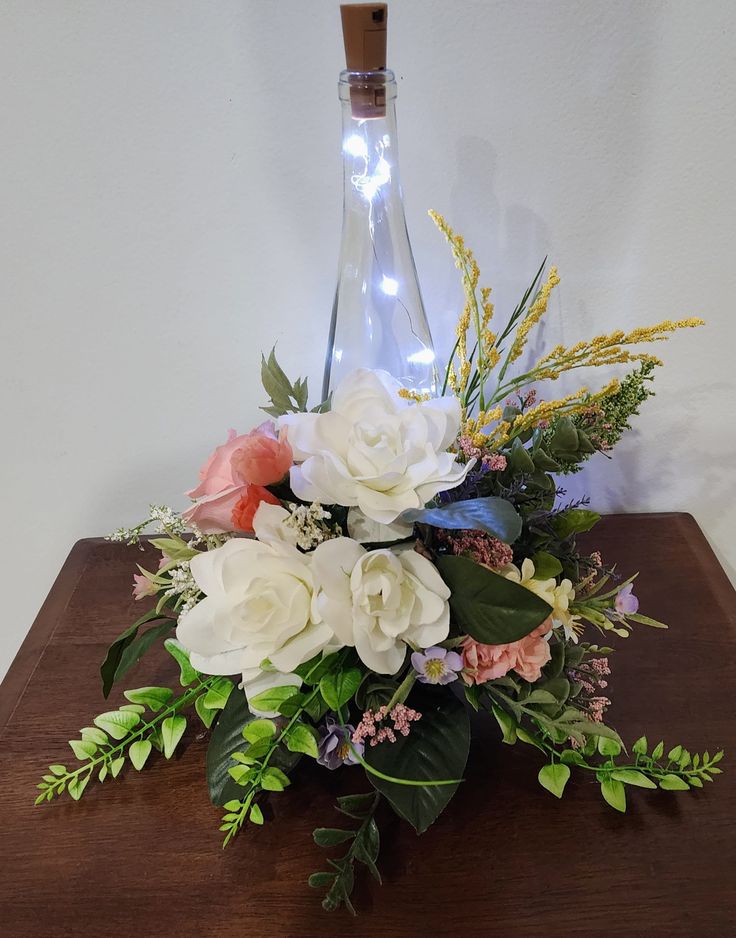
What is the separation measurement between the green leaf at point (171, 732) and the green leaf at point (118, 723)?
0.10 ft

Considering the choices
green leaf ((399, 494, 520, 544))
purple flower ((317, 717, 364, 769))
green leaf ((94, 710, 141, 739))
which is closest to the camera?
green leaf ((399, 494, 520, 544))

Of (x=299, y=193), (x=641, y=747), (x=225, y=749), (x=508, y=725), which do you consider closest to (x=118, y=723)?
(x=225, y=749)

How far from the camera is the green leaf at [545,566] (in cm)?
56

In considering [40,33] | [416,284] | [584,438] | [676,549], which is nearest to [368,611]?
[584,438]

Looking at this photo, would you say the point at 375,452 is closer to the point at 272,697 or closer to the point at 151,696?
the point at 272,697

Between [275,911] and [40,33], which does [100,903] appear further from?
[40,33]

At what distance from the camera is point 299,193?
0.78 m

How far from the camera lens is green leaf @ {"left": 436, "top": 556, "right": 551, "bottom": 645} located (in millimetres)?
467

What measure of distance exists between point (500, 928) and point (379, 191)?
2.08 ft

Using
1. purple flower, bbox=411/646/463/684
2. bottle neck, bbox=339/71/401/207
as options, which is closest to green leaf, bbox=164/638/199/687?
purple flower, bbox=411/646/463/684

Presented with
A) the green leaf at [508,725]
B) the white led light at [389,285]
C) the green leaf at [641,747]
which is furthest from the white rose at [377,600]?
the white led light at [389,285]

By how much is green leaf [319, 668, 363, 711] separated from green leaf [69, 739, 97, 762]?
251 millimetres

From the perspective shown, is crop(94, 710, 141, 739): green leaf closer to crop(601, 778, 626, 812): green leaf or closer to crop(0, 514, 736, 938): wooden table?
crop(0, 514, 736, 938): wooden table

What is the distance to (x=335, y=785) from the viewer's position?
2.01 ft
